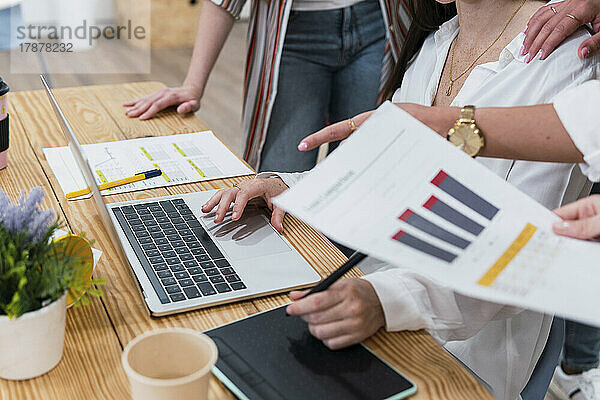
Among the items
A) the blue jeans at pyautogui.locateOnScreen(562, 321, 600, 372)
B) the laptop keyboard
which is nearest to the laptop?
the laptop keyboard

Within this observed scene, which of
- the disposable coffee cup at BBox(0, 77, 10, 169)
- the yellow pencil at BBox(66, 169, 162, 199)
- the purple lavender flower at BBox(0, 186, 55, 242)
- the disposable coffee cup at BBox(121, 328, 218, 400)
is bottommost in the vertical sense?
the yellow pencil at BBox(66, 169, 162, 199)

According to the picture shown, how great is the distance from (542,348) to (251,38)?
47.3 inches

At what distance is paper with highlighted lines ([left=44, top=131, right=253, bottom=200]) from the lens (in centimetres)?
128

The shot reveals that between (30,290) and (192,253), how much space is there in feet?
1.06

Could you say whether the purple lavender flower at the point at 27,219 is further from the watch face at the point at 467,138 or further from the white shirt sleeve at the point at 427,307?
the watch face at the point at 467,138

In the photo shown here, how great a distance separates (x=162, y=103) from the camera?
5.37ft

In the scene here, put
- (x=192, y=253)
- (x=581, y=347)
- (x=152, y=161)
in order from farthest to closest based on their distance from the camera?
(x=581, y=347) < (x=152, y=161) < (x=192, y=253)

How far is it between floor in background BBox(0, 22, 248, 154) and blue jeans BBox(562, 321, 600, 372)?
213cm

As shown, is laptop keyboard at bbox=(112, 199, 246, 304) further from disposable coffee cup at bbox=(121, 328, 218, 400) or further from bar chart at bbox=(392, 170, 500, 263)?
bar chart at bbox=(392, 170, 500, 263)

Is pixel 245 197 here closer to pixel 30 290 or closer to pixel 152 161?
pixel 152 161

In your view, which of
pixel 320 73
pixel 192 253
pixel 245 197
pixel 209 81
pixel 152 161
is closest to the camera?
pixel 192 253

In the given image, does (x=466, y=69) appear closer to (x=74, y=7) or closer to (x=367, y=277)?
(x=367, y=277)

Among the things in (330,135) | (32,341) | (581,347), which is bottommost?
(581,347)

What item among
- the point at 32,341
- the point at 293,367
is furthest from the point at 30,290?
the point at 293,367
